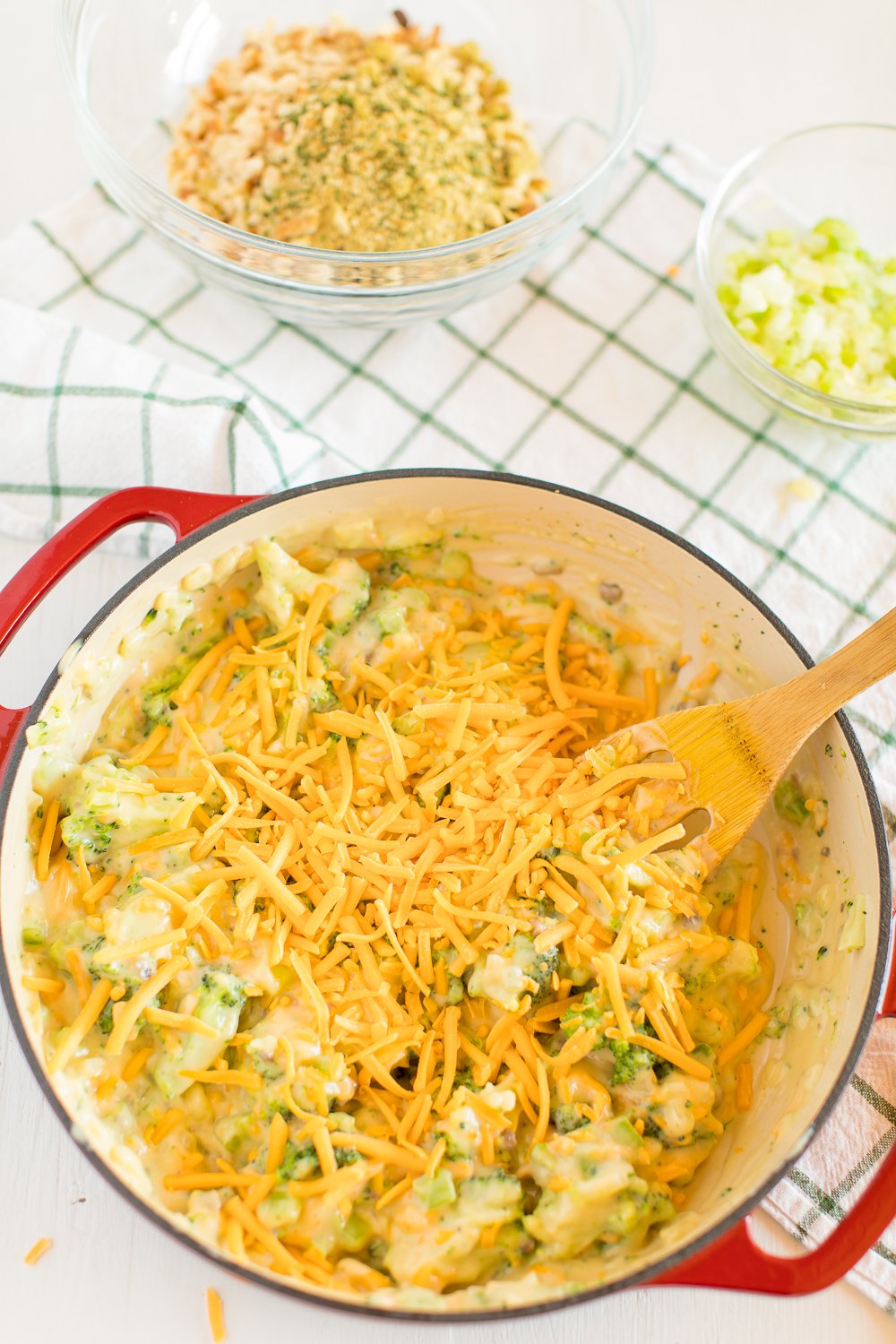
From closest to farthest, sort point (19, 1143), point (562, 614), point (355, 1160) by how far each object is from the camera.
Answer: point (355, 1160)
point (19, 1143)
point (562, 614)

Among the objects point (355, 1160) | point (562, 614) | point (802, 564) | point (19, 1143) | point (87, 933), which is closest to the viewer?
point (355, 1160)

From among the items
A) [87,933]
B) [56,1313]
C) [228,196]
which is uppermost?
[228,196]

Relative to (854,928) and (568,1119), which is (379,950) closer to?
(568,1119)

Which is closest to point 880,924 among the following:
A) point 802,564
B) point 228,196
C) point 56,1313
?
point 802,564

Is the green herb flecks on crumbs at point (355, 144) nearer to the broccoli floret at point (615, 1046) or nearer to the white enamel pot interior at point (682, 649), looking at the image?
the white enamel pot interior at point (682, 649)

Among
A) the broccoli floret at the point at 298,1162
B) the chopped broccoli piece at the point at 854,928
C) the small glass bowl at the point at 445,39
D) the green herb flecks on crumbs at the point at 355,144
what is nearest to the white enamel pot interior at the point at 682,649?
the chopped broccoli piece at the point at 854,928

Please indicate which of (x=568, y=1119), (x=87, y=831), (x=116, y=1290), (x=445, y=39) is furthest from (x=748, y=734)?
(x=445, y=39)

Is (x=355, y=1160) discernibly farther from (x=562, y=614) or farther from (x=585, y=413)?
(x=585, y=413)

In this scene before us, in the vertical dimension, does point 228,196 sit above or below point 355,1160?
above
